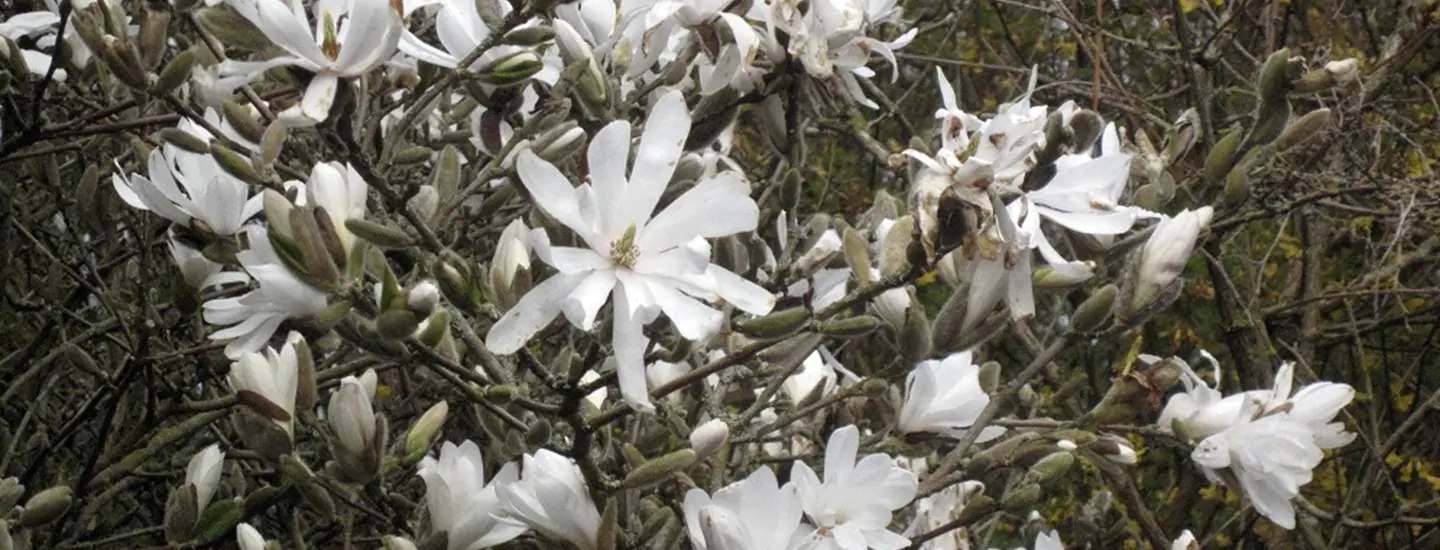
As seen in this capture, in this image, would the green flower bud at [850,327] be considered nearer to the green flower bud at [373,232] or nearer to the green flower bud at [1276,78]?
the green flower bud at [373,232]

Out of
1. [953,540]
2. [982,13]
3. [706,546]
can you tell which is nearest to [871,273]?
[706,546]

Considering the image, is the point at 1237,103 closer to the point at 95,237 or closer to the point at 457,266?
the point at 95,237

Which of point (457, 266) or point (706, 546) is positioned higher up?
point (457, 266)

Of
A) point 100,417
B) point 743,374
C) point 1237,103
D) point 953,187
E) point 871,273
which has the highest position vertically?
point 953,187

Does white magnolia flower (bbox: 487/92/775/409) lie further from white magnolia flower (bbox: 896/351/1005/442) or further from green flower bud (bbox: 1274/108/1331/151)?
green flower bud (bbox: 1274/108/1331/151)

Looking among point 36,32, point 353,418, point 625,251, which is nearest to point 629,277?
point 625,251

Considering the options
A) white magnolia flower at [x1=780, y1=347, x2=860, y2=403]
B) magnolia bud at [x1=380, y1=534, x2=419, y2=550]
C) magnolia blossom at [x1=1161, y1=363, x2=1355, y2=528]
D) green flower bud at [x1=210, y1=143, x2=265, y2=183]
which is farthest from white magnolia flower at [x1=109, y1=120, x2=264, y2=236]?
magnolia blossom at [x1=1161, y1=363, x2=1355, y2=528]
